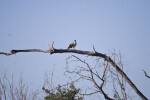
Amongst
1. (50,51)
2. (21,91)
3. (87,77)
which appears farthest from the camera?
(21,91)

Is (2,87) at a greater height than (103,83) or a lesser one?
lesser

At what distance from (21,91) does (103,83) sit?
263 centimetres

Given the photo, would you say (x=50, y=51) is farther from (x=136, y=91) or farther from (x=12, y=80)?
(x=12, y=80)

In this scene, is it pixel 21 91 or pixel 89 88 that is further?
pixel 21 91

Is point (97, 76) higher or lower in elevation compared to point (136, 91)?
higher

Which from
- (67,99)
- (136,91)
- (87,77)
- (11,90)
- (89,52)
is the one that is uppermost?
(89,52)

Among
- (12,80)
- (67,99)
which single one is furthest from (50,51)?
(67,99)

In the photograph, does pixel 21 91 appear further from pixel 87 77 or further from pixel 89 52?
pixel 89 52

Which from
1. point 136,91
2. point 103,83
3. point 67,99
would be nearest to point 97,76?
point 103,83

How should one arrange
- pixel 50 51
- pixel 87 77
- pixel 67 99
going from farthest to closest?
pixel 67 99, pixel 87 77, pixel 50 51

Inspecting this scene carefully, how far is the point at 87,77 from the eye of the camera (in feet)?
11.0

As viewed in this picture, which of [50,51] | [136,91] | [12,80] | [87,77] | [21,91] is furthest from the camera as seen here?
[12,80]

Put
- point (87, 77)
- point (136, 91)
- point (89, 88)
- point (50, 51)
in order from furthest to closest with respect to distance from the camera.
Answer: point (89, 88) → point (87, 77) → point (136, 91) → point (50, 51)

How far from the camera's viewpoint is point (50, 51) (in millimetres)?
2891
